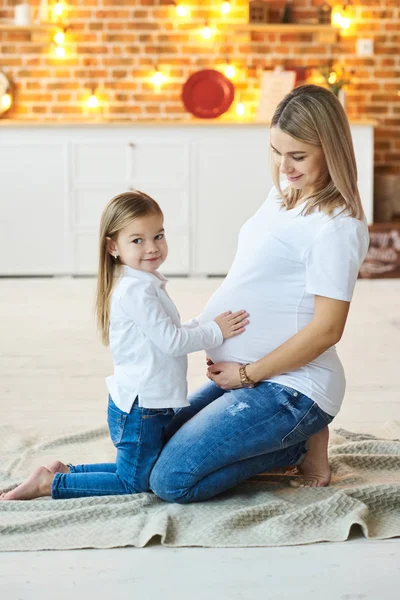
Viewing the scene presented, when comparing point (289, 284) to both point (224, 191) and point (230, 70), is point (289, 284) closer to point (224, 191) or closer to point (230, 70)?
point (224, 191)

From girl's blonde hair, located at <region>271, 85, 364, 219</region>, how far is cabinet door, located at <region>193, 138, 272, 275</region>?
3.80 m

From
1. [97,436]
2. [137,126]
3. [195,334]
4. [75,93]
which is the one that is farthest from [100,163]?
[195,334]

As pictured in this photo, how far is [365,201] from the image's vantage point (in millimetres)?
5707

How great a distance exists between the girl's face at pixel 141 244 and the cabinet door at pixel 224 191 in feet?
12.3

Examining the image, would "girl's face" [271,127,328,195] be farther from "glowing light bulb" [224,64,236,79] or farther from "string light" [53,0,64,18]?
"string light" [53,0,64,18]

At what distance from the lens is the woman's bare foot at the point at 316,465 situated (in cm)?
201

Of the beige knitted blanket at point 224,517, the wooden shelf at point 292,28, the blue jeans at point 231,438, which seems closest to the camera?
the beige knitted blanket at point 224,517

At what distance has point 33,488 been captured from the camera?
193 centimetres

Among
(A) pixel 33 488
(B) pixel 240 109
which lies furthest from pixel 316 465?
(B) pixel 240 109

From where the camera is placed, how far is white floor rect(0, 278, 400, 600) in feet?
5.08

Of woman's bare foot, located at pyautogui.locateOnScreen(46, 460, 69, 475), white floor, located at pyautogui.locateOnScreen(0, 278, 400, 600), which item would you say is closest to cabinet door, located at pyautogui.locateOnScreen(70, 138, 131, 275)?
white floor, located at pyautogui.locateOnScreen(0, 278, 400, 600)

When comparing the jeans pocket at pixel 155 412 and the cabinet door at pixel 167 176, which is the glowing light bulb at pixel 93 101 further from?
the jeans pocket at pixel 155 412

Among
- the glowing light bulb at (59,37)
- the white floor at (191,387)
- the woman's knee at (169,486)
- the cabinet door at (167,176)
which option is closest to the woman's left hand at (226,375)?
the woman's knee at (169,486)

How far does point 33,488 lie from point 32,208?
3917mm
